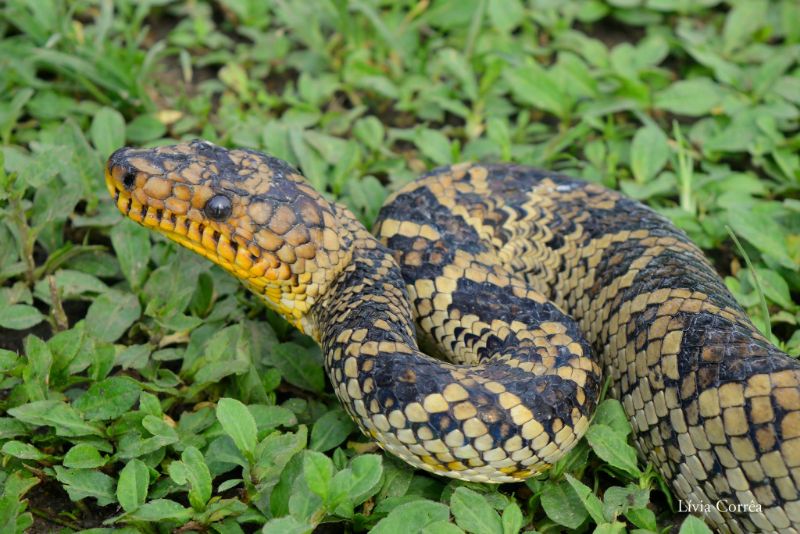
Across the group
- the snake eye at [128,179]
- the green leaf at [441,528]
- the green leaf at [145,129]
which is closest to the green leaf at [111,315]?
the snake eye at [128,179]

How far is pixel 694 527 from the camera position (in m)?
3.53

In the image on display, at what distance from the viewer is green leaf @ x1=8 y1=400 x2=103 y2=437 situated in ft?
12.2

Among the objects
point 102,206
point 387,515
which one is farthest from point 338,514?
point 102,206

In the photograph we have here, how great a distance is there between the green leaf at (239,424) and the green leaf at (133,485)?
0.36 m

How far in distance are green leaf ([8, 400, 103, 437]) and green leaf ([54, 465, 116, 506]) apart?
16 cm

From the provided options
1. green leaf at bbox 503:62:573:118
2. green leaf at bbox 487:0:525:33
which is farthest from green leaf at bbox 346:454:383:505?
green leaf at bbox 487:0:525:33

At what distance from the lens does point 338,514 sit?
143 inches

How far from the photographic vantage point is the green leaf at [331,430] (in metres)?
4.06

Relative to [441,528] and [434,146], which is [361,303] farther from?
[434,146]

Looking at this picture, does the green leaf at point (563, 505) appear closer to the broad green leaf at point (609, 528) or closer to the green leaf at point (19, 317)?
the broad green leaf at point (609, 528)

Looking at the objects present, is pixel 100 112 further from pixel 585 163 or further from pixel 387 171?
pixel 585 163

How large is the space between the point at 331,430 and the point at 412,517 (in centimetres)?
68

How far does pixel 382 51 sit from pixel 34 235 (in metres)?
2.85

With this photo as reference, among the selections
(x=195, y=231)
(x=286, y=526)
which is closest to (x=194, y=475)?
(x=286, y=526)
